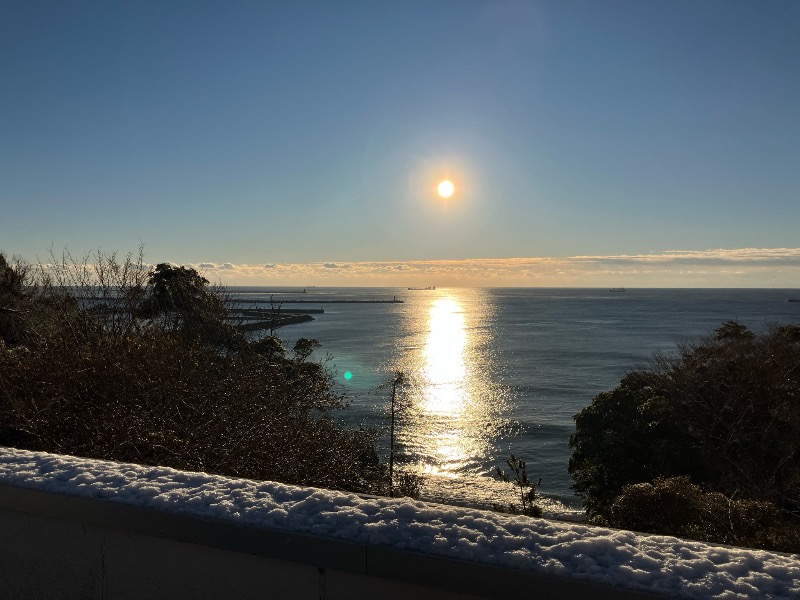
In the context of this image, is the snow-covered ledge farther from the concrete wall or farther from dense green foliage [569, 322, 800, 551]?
dense green foliage [569, 322, 800, 551]

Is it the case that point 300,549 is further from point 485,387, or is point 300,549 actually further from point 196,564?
point 485,387

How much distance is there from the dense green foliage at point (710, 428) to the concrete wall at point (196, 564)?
14.0 metres

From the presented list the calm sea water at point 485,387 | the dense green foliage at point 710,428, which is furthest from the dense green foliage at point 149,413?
the dense green foliage at point 710,428

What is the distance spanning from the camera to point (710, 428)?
18.9 metres

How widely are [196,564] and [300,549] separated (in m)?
0.59

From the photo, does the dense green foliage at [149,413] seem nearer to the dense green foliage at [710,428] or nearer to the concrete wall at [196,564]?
the concrete wall at [196,564]

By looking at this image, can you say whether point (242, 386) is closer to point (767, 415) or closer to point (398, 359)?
point (767, 415)

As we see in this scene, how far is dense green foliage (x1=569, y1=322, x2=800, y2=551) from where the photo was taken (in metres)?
17.4

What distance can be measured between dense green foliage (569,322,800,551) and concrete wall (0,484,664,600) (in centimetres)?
1401

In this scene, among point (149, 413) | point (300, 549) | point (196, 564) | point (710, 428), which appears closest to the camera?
point (300, 549)

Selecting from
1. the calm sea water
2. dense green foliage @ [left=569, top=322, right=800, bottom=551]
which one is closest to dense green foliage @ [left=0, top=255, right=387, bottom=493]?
the calm sea water

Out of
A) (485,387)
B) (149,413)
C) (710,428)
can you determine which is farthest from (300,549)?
(485,387)

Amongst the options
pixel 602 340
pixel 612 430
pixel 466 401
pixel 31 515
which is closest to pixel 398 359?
pixel 466 401

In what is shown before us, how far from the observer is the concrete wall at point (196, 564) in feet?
7.23
